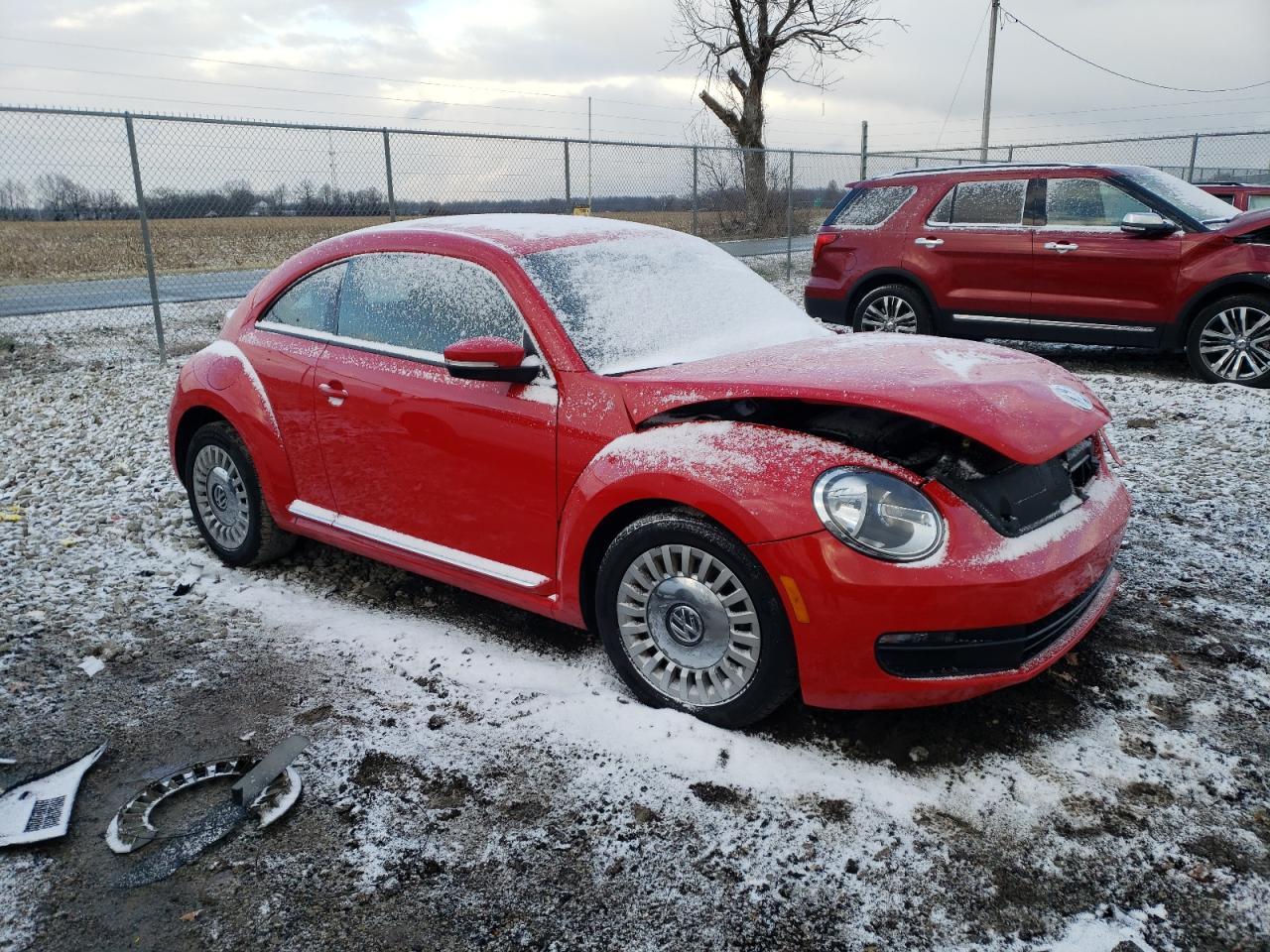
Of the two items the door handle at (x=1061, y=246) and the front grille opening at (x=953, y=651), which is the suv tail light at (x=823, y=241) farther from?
the front grille opening at (x=953, y=651)

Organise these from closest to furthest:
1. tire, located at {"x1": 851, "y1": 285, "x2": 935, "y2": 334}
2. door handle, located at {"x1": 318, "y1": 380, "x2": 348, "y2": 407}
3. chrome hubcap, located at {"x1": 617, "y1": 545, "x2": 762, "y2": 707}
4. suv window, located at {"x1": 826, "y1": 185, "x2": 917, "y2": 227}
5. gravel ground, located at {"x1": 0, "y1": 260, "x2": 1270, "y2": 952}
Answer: gravel ground, located at {"x1": 0, "y1": 260, "x2": 1270, "y2": 952} < chrome hubcap, located at {"x1": 617, "y1": 545, "x2": 762, "y2": 707} < door handle, located at {"x1": 318, "y1": 380, "x2": 348, "y2": 407} < tire, located at {"x1": 851, "y1": 285, "x2": 935, "y2": 334} < suv window, located at {"x1": 826, "y1": 185, "x2": 917, "y2": 227}

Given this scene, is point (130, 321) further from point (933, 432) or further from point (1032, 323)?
point (933, 432)

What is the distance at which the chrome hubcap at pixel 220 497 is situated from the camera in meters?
4.41

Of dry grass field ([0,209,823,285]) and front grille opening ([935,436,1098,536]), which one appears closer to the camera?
front grille opening ([935,436,1098,536])

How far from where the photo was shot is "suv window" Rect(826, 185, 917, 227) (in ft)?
29.7

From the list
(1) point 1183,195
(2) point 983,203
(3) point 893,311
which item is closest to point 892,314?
(3) point 893,311

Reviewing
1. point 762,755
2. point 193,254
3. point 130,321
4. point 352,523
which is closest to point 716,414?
point 762,755

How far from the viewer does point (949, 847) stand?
2469 mm

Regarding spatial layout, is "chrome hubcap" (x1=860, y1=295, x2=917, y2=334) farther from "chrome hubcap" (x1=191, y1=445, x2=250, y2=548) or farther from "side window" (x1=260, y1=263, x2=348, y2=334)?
"chrome hubcap" (x1=191, y1=445, x2=250, y2=548)

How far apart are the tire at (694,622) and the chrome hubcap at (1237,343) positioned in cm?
660

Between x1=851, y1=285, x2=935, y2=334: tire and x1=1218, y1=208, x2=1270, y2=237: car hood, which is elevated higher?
x1=1218, y1=208, x2=1270, y2=237: car hood

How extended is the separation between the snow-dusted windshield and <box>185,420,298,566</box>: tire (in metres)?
1.85

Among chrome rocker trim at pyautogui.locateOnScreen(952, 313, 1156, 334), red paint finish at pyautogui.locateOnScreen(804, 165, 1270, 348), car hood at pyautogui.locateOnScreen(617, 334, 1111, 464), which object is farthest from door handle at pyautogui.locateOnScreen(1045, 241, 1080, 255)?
car hood at pyautogui.locateOnScreen(617, 334, 1111, 464)

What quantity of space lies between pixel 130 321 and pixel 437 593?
9.30 m
